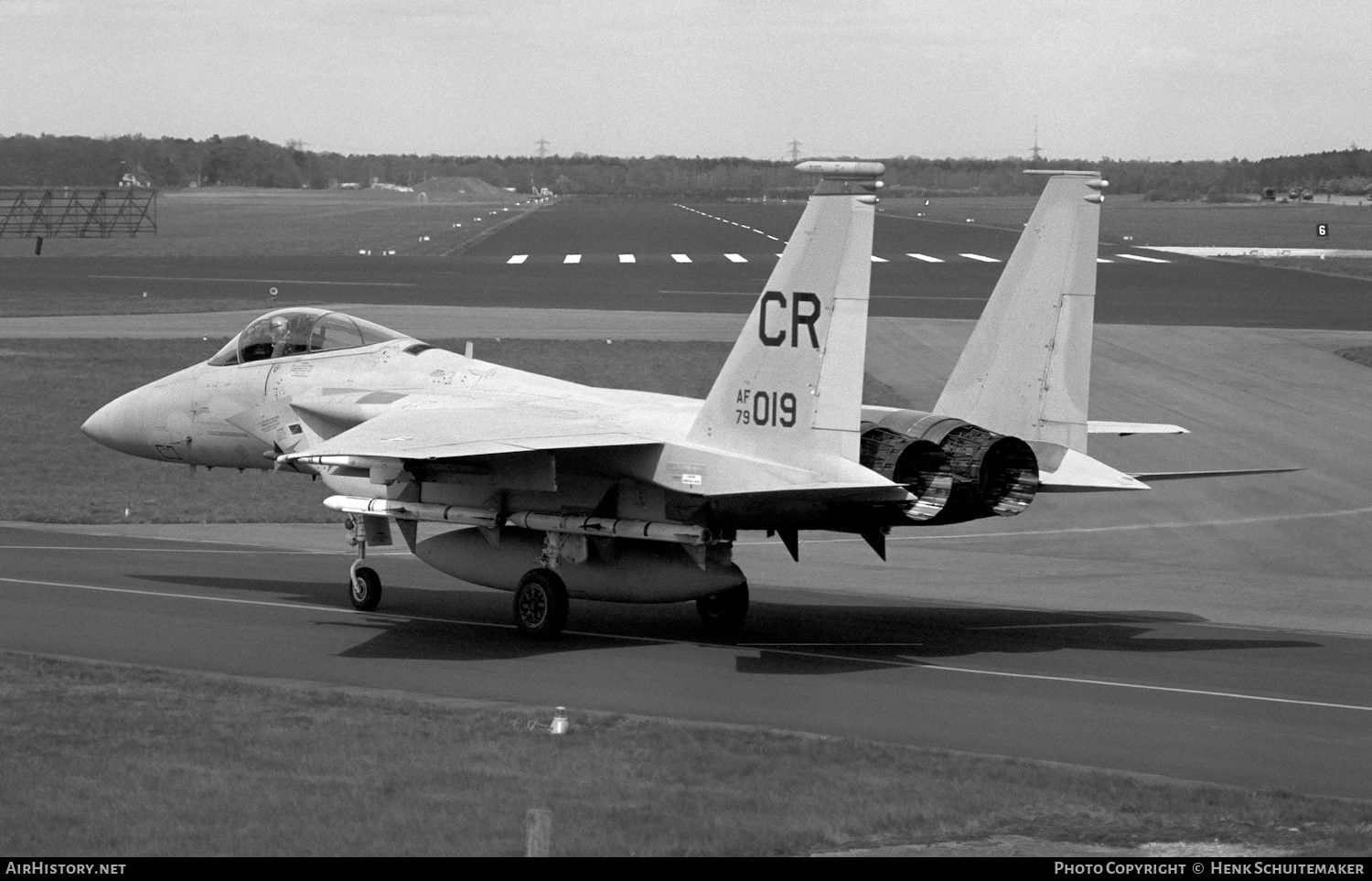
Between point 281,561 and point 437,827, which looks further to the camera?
point 281,561

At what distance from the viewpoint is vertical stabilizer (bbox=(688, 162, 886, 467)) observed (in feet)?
49.3

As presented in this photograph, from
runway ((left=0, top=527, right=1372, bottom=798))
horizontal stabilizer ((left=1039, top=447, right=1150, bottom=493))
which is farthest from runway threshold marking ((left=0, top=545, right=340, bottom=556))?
horizontal stabilizer ((left=1039, top=447, right=1150, bottom=493))

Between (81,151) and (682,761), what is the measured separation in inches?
6899

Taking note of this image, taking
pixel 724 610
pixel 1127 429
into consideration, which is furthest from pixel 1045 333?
pixel 724 610

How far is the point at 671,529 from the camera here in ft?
54.0

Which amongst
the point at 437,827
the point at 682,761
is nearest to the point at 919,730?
the point at 682,761

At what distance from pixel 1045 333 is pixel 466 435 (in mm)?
6366

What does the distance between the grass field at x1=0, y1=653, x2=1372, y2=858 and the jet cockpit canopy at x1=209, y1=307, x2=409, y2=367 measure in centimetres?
692

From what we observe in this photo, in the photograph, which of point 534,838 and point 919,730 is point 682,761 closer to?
point 919,730

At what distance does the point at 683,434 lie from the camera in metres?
16.5

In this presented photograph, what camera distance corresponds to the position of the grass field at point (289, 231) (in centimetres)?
8012

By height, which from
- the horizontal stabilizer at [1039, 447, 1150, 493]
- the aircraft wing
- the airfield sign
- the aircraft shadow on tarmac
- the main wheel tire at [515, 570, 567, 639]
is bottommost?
the aircraft shadow on tarmac

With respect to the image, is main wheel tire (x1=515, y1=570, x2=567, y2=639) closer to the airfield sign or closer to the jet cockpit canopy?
the jet cockpit canopy

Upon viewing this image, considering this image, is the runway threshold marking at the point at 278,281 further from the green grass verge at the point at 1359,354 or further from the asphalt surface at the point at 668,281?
the green grass verge at the point at 1359,354
